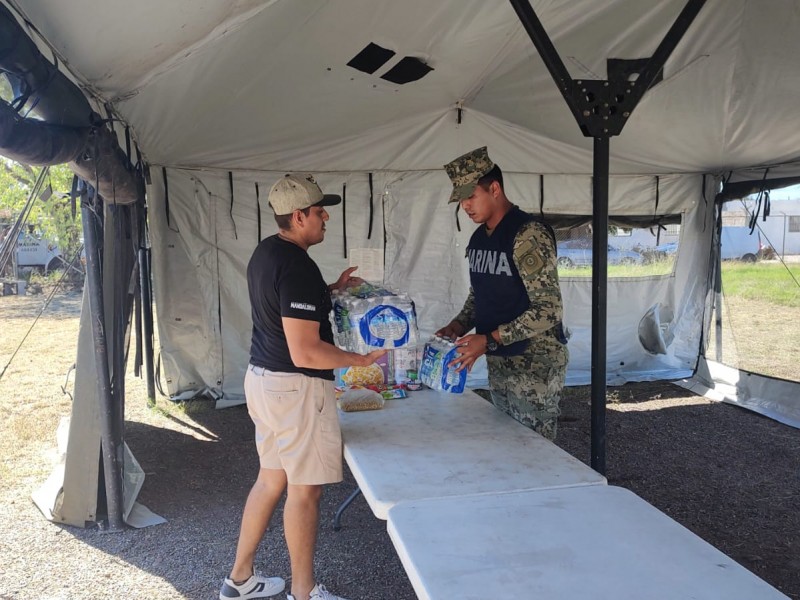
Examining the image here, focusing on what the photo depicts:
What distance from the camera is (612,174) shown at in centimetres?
601

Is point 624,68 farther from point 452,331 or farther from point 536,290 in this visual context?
point 452,331

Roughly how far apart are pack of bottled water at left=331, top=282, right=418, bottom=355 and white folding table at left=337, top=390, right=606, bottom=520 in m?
0.31

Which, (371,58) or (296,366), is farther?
(371,58)

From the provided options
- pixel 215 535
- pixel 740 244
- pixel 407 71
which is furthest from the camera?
pixel 740 244

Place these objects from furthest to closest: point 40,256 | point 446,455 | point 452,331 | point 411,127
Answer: point 40,256, point 411,127, point 452,331, point 446,455

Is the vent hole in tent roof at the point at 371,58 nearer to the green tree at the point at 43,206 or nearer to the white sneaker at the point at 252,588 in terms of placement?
the white sneaker at the point at 252,588

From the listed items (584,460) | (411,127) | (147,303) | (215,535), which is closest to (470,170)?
(215,535)

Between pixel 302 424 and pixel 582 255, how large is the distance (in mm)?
4797

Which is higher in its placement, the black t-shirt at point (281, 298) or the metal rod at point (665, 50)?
the metal rod at point (665, 50)

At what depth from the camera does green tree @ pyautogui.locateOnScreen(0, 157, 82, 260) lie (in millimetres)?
10320

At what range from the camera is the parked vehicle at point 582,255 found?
6145 mm

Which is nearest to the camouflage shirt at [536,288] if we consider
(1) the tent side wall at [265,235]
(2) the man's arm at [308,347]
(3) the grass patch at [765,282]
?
(2) the man's arm at [308,347]

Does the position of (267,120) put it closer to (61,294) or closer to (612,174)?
(612,174)

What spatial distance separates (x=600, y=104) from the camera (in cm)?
235
